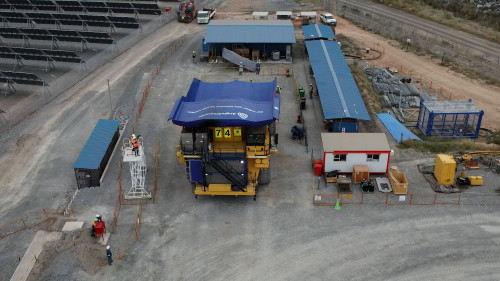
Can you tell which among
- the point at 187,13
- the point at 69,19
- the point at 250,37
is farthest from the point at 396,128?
the point at 69,19

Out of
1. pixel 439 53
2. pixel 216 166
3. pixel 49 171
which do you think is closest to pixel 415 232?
pixel 216 166

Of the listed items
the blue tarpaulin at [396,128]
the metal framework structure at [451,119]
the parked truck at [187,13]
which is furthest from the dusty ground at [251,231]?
the parked truck at [187,13]

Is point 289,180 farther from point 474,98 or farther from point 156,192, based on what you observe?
point 474,98

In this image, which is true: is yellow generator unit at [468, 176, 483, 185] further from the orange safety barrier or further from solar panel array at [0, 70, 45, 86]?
solar panel array at [0, 70, 45, 86]

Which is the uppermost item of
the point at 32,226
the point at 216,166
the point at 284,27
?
the point at 284,27

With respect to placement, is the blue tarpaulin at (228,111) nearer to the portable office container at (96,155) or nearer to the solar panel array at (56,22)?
the portable office container at (96,155)

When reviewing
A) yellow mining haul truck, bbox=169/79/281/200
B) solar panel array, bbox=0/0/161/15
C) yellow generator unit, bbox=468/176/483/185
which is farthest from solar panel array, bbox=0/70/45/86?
yellow generator unit, bbox=468/176/483/185

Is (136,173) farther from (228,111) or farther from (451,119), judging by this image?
(451,119)
